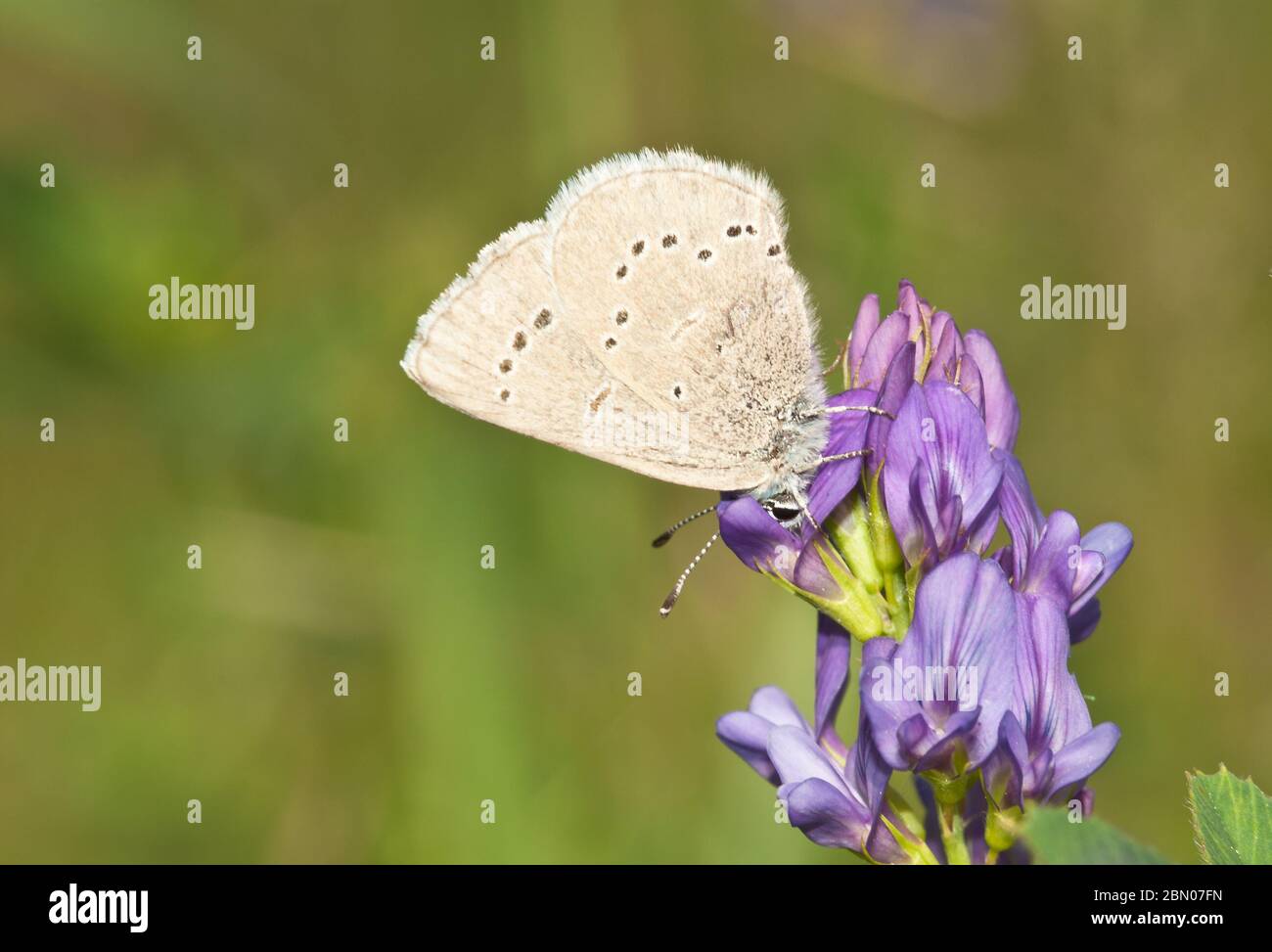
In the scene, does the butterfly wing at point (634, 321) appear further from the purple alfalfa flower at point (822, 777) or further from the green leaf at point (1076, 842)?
the green leaf at point (1076, 842)

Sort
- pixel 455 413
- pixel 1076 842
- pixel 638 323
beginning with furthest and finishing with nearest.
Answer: pixel 455 413 → pixel 638 323 → pixel 1076 842

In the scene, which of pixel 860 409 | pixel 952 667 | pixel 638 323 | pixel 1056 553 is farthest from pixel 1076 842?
pixel 638 323

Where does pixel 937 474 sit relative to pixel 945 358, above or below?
below

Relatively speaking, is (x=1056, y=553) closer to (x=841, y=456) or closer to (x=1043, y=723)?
(x=1043, y=723)

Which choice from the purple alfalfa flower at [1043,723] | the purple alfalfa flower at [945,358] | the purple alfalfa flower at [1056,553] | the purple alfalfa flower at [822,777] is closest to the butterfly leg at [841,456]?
the purple alfalfa flower at [945,358]

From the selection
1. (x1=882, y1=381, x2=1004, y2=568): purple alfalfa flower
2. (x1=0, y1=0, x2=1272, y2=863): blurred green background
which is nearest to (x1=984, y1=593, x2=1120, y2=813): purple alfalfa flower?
(x1=882, y1=381, x2=1004, y2=568): purple alfalfa flower
